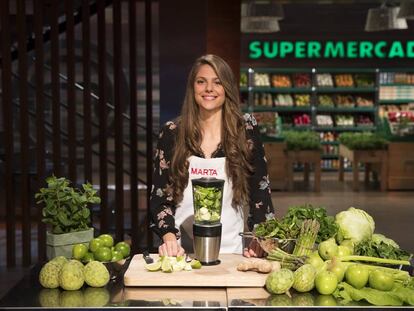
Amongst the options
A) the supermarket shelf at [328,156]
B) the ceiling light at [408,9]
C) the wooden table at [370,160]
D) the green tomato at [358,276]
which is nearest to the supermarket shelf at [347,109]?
the supermarket shelf at [328,156]

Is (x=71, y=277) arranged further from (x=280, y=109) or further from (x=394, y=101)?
(x=394, y=101)

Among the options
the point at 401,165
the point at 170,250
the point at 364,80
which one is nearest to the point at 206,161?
the point at 170,250

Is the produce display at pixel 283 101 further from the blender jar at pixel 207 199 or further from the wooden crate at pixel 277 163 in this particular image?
the blender jar at pixel 207 199

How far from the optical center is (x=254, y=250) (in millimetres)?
3150

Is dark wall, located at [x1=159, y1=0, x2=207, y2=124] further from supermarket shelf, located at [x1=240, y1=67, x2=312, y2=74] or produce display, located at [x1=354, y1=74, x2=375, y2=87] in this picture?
produce display, located at [x1=354, y1=74, x2=375, y2=87]

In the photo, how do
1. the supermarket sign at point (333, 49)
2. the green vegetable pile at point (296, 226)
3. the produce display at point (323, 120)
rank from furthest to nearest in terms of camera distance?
the produce display at point (323, 120) < the supermarket sign at point (333, 49) < the green vegetable pile at point (296, 226)

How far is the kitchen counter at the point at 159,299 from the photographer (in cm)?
254

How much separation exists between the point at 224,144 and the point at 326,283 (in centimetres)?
114

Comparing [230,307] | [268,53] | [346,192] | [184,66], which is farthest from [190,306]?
[268,53]

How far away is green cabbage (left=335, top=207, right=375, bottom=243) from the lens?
3.07 metres

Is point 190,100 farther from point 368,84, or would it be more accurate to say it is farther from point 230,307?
point 368,84

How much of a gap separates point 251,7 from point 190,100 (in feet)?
25.2

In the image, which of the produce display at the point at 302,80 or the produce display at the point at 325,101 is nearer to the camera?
the produce display at the point at 302,80

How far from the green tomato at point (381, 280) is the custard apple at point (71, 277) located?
41.2 inches
